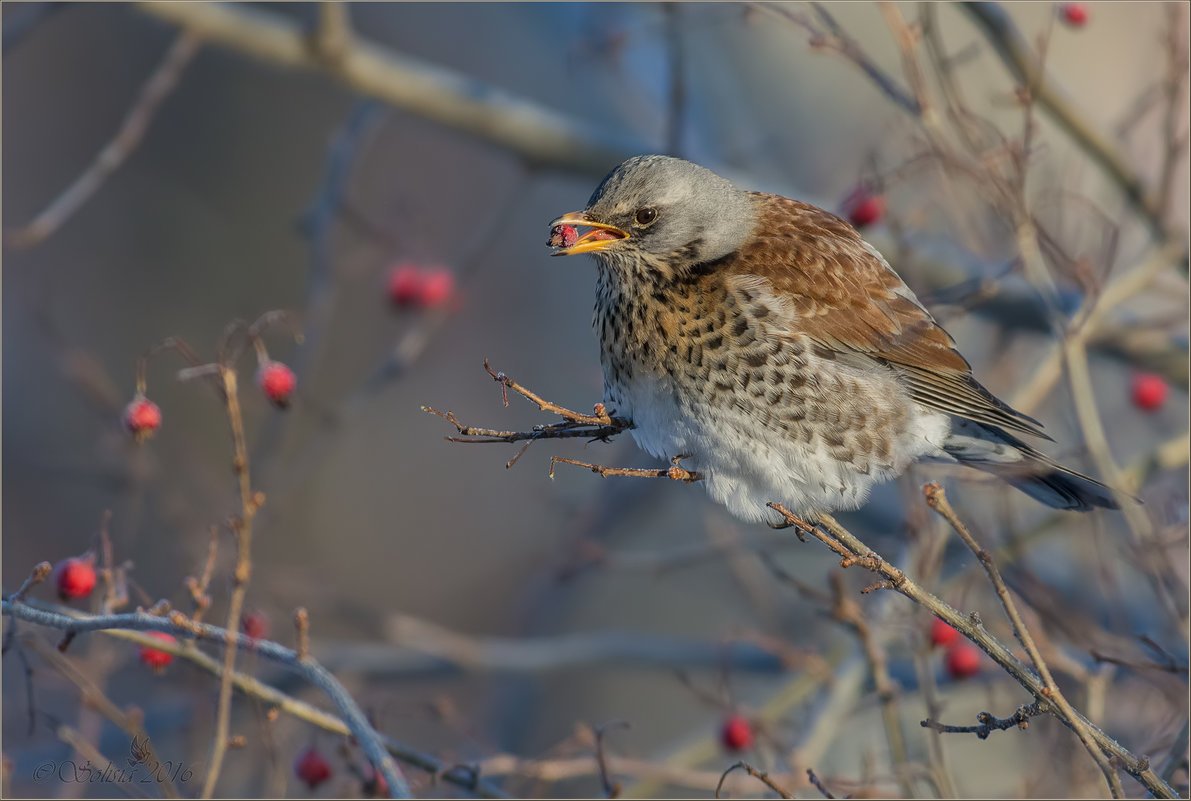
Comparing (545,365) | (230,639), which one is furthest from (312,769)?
(545,365)

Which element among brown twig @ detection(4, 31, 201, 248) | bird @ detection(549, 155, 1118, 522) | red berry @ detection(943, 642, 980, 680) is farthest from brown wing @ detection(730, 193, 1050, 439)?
brown twig @ detection(4, 31, 201, 248)

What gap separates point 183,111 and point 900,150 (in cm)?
705

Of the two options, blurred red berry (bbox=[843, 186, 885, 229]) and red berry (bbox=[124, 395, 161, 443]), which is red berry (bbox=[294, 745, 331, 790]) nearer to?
red berry (bbox=[124, 395, 161, 443])

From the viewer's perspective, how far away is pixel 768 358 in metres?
3.21

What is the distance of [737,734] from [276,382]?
1.95 metres

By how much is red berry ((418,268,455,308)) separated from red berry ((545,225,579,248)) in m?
1.91

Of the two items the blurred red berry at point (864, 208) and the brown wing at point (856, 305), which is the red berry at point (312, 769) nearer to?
the brown wing at point (856, 305)

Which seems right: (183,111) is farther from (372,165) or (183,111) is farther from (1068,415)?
(1068,415)

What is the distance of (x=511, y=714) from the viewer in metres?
6.60

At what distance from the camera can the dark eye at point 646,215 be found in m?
3.29


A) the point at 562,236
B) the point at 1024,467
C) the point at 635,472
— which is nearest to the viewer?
the point at 635,472

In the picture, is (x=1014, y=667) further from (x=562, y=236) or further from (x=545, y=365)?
(x=545, y=365)

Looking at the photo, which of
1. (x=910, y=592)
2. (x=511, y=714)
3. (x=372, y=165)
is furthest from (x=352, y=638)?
(x=910, y=592)

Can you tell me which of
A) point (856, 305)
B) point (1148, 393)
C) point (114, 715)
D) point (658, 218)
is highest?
point (658, 218)
